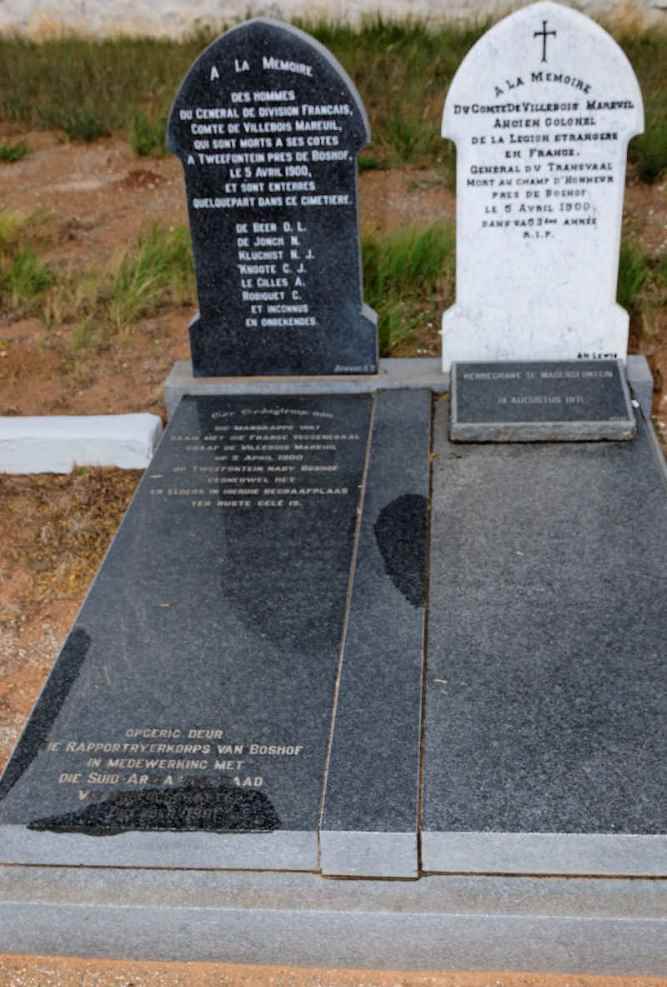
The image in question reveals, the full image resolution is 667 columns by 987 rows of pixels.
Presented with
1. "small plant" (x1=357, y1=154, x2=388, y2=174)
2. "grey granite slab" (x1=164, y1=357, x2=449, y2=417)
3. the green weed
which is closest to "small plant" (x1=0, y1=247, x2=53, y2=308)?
"grey granite slab" (x1=164, y1=357, x2=449, y2=417)

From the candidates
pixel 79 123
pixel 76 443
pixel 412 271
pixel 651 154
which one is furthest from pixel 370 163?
pixel 76 443

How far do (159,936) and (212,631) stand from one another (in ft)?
3.39

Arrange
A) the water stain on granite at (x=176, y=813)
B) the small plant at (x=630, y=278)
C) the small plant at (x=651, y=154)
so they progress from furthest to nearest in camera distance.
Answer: the small plant at (x=651, y=154) < the small plant at (x=630, y=278) < the water stain on granite at (x=176, y=813)

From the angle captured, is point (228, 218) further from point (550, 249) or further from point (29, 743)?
point (29, 743)

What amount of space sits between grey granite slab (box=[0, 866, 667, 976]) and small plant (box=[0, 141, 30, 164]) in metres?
7.30

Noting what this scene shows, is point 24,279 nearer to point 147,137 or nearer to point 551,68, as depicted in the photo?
point 147,137

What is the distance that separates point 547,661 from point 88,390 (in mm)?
3304

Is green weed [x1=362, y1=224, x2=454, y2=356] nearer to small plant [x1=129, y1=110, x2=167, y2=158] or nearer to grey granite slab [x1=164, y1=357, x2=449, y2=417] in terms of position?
grey granite slab [x1=164, y1=357, x2=449, y2=417]

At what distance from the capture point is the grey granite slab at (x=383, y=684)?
2.77m

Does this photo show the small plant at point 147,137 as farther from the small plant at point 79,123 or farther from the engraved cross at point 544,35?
the engraved cross at point 544,35

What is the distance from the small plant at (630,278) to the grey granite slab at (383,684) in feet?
6.63

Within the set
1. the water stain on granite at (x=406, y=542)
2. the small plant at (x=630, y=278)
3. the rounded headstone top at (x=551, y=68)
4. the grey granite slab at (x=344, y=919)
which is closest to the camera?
the grey granite slab at (x=344, y=919)

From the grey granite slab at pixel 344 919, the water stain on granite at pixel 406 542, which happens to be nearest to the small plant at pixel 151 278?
the water stain on granite at pixel 406 542

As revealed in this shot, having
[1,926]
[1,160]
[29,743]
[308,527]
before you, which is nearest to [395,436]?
[308,527]
